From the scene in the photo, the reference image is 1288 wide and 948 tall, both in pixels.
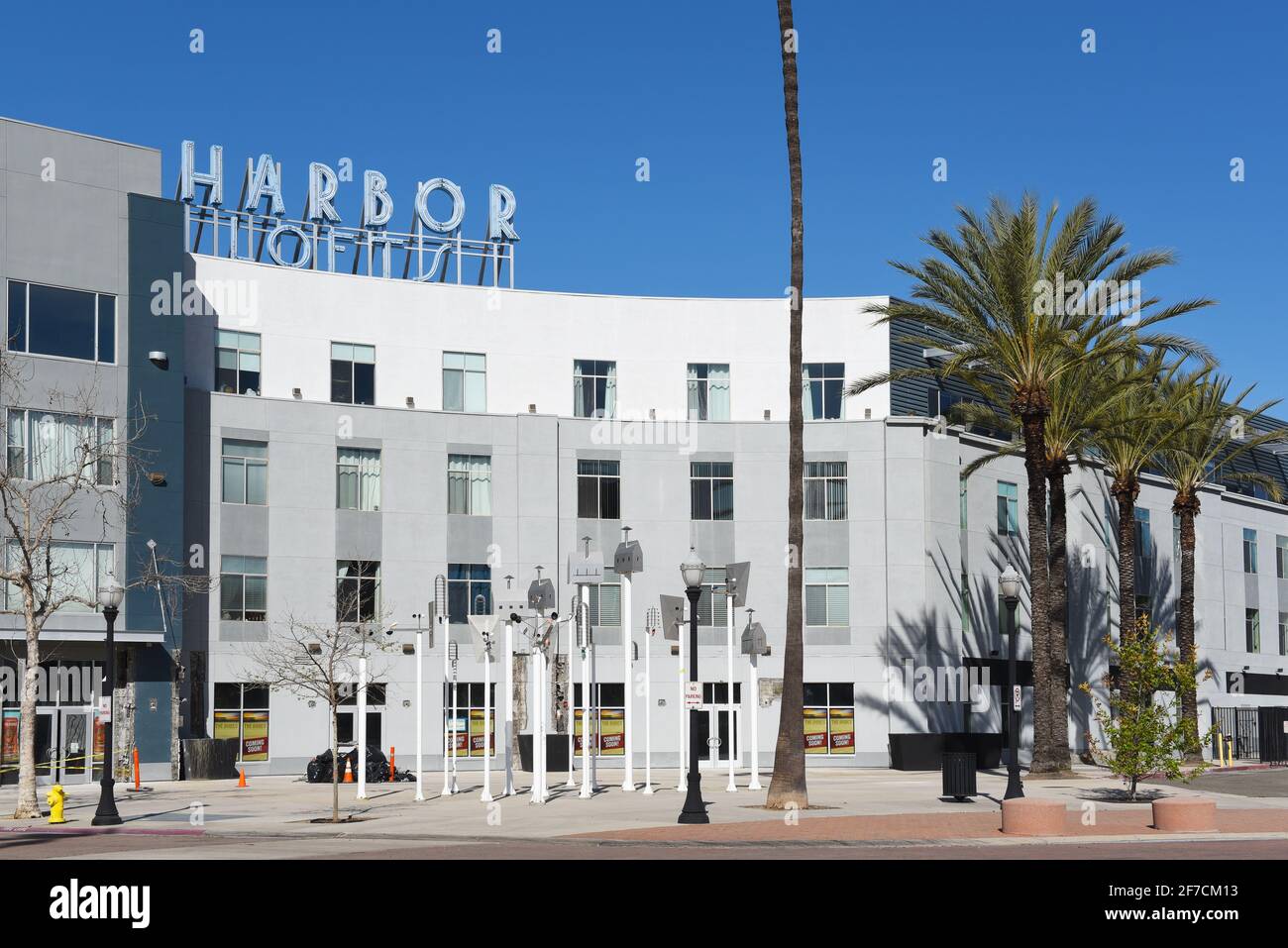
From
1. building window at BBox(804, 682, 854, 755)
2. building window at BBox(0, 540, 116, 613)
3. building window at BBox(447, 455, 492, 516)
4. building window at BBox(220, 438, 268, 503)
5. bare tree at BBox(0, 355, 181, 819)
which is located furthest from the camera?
building window at BBox(447, 455, 492, 516)

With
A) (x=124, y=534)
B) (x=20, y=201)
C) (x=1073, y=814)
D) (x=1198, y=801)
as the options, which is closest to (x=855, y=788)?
(x=1073, y=814)

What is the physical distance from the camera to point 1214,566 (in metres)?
74.1

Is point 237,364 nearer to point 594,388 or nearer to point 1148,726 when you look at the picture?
point 594,388

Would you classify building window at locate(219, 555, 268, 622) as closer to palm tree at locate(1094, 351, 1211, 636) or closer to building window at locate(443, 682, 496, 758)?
building window at locate(443, 682, 496, 758)

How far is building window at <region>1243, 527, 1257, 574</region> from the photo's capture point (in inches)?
3033

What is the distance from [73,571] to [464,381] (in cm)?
1697

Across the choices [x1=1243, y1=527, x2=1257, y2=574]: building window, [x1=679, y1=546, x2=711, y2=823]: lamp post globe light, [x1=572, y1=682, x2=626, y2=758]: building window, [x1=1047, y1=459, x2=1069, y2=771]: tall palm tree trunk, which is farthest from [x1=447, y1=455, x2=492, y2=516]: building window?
[x1=1243, y1=527, x2=1257, y2=574]: building window

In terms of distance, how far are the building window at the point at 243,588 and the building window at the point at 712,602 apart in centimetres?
1656

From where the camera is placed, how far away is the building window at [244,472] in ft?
175

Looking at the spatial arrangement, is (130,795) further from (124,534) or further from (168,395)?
(168,395)

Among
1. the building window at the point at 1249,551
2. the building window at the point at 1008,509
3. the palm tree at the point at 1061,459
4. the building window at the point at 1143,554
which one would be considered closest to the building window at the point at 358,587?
the palm tree at the point at 1061,459

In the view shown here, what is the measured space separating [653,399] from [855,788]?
22.5 metres

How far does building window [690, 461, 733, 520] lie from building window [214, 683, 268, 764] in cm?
1787
